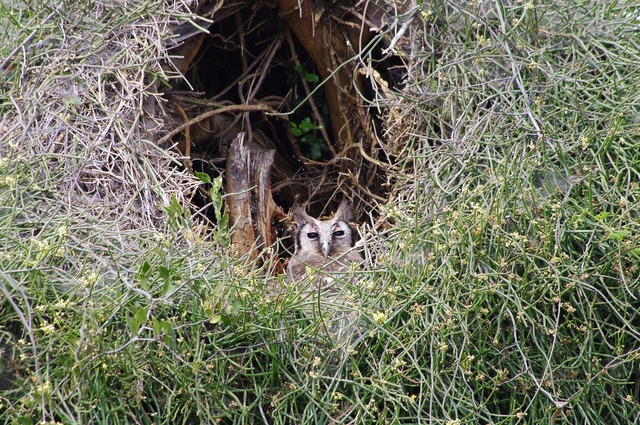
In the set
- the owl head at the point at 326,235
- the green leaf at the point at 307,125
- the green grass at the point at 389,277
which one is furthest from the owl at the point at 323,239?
the green grass at the point at 389,277

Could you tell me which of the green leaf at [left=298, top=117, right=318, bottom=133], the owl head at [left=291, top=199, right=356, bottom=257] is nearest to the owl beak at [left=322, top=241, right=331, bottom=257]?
the owl head at [left=291, top=199, right=356, bottom=257]

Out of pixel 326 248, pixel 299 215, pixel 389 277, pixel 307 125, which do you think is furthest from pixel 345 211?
pixel 389 277

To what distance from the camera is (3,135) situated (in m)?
3.22

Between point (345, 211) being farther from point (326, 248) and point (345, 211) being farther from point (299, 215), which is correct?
point (326, 248)

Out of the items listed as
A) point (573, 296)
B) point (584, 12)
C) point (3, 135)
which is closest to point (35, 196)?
point (3, 135)

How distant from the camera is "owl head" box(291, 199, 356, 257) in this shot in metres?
4.36

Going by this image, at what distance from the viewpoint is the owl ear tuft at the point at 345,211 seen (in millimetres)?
4531

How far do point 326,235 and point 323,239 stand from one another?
3 cm

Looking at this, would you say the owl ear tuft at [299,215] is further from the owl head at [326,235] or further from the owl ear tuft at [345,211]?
the owl ear tuft at [345,211]

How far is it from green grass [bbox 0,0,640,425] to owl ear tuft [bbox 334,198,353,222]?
3.68ft

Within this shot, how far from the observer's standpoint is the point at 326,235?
14.2 feet

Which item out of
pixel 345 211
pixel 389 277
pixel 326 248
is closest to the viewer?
pixel 389 277

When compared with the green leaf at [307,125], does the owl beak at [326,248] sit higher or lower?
lower

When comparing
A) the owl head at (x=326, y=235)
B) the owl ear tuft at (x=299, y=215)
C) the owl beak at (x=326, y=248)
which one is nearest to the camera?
the owl beak at (x=326, y=248)
